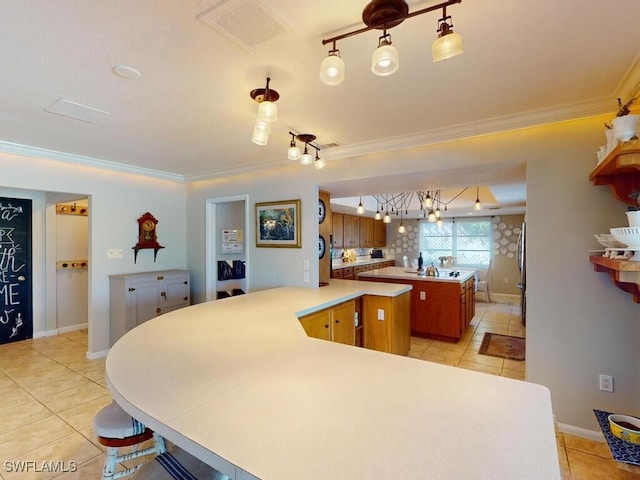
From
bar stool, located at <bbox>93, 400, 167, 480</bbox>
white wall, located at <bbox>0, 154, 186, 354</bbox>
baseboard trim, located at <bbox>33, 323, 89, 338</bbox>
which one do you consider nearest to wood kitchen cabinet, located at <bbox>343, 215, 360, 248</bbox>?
white wall, located at <bbox>0, 154, 186, 354</bbox>

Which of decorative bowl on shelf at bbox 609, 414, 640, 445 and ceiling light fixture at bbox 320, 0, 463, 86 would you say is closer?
ceiling light fixture at bbox 320, 0, 463, 86

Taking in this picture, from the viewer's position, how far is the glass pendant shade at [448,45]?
105cm

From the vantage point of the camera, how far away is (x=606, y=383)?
85.7 inches

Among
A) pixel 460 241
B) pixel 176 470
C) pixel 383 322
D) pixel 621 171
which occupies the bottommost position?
pixel 383 322

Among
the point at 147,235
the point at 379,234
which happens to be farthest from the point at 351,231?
the point at 147,235

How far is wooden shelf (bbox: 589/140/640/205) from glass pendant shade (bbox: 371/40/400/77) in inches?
51.1

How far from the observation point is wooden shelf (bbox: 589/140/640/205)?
1.53 m

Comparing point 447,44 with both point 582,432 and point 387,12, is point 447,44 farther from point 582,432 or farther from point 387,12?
point 582,432

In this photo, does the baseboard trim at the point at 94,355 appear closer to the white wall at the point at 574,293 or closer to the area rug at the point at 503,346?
the white wall at the point at 574,293

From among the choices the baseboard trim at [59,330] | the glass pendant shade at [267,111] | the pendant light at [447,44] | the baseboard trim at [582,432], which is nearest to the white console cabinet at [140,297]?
the baseboard trim at [59,330]

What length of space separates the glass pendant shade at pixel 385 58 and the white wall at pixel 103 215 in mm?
3708

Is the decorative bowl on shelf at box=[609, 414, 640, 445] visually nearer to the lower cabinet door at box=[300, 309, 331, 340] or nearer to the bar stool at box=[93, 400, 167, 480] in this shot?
the lower cabinet door at box=[300, 309, 331, 340]

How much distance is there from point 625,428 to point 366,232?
6.62 meters

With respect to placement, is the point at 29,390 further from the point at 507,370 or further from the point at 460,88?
the point at 507,370
